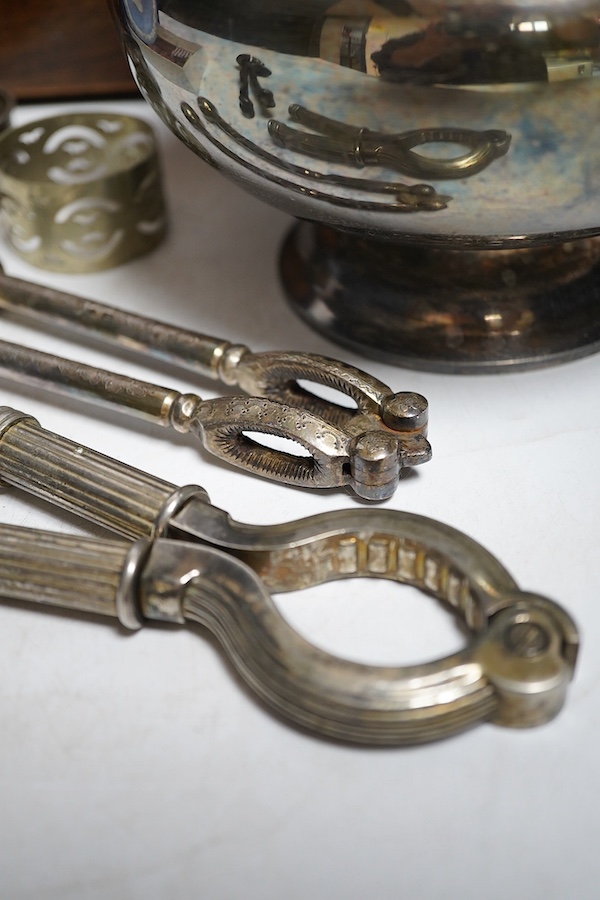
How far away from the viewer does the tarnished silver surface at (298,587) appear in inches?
18.4

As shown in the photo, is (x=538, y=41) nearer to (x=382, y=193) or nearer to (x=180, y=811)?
(x=382, y=193)

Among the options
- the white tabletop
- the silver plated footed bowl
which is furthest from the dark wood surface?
the white tabletop

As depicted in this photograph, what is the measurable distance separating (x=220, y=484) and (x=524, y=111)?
0.27 meters

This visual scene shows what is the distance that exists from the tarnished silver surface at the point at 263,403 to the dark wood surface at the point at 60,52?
425 mm

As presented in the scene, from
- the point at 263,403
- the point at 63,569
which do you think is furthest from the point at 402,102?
the point at 63,569

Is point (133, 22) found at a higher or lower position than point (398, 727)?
higher

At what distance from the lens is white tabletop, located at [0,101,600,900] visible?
0.46 meters

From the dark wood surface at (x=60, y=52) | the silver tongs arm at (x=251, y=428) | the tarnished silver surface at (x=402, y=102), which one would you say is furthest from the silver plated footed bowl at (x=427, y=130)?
the dark wood surface at (x=60, y=52)

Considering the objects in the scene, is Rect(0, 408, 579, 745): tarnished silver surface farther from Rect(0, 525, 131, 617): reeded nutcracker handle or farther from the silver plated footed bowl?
the silver plated footed bowl

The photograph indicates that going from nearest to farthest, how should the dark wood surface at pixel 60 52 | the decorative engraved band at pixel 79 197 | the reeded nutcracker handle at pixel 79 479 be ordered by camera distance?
1. the reeded nutcracker handle at pixel 79 479
2. the decorative engraved band at pixel 79 197
3. the dark wood surface at pixel 60 52

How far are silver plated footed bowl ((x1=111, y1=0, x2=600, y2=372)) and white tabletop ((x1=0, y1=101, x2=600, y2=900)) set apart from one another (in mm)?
66

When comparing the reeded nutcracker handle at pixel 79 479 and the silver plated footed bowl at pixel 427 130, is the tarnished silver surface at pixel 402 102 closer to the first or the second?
the silver plated footed bowl at pixel 427 130

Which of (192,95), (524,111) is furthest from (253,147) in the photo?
(524,111)

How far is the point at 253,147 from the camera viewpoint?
1.98 ft
